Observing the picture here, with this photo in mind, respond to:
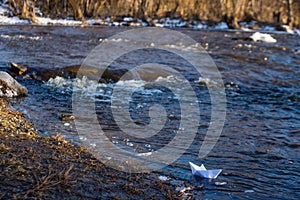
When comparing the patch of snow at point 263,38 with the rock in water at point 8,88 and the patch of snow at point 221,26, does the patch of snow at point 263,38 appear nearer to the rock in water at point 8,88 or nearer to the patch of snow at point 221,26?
the patch of snow at point 221,26

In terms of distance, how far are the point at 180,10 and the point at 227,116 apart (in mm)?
47257

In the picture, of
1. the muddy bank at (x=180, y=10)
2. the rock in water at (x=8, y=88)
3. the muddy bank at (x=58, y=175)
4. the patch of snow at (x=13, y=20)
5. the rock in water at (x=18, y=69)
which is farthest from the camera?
the muddy bank at (x=180, y=10)

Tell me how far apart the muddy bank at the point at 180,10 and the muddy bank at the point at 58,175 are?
3663 centimetres

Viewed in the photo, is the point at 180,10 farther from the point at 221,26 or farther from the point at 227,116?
the point at 227,116

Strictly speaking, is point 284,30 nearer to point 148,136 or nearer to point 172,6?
point 172,6

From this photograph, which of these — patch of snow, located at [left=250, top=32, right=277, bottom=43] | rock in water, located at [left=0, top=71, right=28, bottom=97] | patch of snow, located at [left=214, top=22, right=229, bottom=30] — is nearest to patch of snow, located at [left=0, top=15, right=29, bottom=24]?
patch of snow, located at [left=250, top=32, right=277, bottom=43]

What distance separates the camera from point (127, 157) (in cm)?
527

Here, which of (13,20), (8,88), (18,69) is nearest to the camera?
(8,88)

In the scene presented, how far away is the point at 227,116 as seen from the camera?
8.29 meters

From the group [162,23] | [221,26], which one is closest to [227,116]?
[162,23]

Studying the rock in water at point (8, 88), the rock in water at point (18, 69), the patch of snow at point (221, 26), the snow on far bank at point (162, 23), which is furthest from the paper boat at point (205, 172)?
the patch of snow at point (221, 26)

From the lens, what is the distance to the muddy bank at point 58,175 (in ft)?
11.6

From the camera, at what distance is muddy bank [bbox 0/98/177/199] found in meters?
3.53

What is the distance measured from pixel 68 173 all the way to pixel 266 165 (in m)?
3.09
